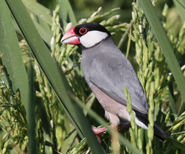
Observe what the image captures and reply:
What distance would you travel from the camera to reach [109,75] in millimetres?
1743

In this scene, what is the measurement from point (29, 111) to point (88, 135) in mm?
379

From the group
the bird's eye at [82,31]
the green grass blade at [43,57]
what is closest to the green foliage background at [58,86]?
the green grass blade at [43,57]

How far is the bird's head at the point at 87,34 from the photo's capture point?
192cm

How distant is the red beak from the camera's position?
1.79 metres

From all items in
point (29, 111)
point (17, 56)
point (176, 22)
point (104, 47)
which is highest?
point (17, 56)

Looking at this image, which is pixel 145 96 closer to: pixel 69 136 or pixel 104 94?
pixel 104 94

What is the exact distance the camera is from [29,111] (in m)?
1.15

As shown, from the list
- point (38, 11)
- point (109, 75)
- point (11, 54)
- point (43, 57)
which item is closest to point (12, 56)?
point (11, 54)

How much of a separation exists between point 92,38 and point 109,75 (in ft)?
1.37

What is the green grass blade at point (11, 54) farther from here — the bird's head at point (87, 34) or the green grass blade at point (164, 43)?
the green grass blade at point (164, 43)

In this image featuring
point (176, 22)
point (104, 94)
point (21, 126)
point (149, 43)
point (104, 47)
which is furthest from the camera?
point (176, 22)

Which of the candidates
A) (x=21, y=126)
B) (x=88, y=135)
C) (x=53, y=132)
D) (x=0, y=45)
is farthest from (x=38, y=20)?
(x=88, y=135)

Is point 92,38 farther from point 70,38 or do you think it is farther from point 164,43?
point 164,43

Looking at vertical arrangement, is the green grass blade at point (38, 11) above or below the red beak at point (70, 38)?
above
